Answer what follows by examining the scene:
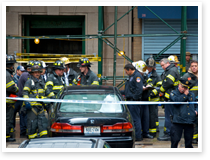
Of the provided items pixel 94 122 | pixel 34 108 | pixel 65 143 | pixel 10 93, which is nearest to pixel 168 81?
pixel 94 122

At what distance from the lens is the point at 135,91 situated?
7.43 m

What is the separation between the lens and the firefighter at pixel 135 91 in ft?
24.2

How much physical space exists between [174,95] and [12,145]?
3.94m

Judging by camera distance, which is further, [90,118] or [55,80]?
[55,80]

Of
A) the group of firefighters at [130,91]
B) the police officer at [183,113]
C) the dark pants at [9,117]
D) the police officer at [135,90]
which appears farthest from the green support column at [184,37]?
the dark pants at [9,117]

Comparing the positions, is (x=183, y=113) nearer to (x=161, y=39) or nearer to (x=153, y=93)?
(x=153, y=93)

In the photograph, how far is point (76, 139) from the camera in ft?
11.0

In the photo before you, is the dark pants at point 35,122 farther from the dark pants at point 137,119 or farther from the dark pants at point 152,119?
the dark pants at point 152,119

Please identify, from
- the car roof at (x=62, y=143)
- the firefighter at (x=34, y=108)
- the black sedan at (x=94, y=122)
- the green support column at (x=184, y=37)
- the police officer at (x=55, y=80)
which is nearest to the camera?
the car roof at (x=62, y=143)

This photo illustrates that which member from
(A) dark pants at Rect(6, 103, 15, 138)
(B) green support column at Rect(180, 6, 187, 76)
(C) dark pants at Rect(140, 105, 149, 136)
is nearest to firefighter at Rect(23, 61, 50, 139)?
(A) dark pants at Rect(6, 103, 15, 138)

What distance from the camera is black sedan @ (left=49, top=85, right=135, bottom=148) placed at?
5402 millimetres

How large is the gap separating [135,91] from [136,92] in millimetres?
50

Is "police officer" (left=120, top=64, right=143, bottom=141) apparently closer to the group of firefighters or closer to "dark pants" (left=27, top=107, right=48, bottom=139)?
the group of firefighters
